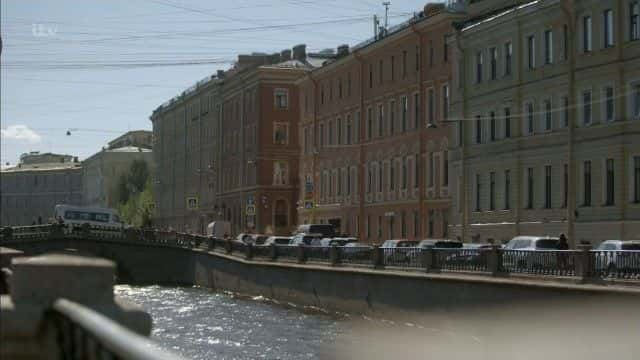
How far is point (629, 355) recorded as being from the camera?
76.5 feet

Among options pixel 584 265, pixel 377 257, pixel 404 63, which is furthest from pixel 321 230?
pixel 584 265

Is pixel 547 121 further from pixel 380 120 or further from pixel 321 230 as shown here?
pixel 321 230

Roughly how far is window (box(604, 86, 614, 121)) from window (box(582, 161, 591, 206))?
2048mm


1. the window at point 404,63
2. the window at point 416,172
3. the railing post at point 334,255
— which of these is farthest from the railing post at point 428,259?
the window at point 404,63

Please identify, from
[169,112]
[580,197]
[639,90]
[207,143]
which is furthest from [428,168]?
[169,112]

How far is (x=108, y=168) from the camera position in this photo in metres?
143

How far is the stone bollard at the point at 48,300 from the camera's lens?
24.3ft

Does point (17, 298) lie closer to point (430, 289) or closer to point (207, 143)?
point (430, 289)

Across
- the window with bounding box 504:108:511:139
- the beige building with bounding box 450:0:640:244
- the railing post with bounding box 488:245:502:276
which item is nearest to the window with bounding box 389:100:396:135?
the beige building with bounding box 450:0:640:244

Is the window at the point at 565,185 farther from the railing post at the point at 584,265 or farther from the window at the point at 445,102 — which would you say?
the railing post at the point at 584,265

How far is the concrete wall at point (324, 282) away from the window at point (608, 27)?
11.2m

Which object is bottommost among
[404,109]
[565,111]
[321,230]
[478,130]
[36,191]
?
[321,230]

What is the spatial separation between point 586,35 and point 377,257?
11.0 meters

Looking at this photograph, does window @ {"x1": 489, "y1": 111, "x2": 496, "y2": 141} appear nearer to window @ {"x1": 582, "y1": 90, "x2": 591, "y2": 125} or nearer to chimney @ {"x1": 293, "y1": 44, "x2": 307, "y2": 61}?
window @ {"x1": 582, "y1": 90, "x2": 591, "y2": 125}
